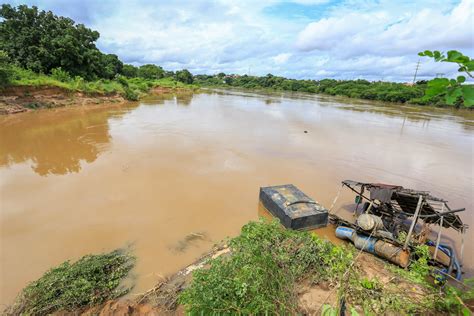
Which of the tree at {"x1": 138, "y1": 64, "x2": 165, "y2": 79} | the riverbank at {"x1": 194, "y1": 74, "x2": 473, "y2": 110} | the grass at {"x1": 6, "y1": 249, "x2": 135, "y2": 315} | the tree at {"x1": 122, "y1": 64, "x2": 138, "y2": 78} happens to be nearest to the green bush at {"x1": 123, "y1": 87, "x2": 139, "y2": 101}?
the tree at {"x1": 122, "y1": 64, "x2": 138, "y2": 78}

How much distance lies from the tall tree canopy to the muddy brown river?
876 centimetres

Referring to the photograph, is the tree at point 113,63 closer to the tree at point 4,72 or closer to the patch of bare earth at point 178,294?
the tree at point 4,72

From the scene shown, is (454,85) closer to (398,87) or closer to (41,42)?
(41,42)

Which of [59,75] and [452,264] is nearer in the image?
[452,264]

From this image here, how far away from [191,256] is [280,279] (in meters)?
2.73

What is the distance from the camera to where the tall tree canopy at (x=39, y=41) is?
23.0 metres

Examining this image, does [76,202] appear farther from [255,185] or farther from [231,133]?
[231,133]

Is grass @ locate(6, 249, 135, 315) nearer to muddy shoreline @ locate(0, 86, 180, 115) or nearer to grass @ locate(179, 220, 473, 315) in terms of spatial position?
grass @ locate(179, 220, 473, 315)

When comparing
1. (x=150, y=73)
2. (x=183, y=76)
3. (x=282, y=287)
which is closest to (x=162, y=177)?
(x=282, y=287)

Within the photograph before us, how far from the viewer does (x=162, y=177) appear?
916 cm

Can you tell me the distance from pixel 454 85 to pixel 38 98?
26.4 metres

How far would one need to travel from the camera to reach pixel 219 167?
10.5m

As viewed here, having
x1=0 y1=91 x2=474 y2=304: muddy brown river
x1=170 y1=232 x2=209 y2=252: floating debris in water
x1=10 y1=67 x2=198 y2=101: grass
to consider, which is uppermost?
x1=10 y1=67 x2=198 y2=101: grass

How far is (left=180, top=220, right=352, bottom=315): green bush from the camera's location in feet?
8.91
